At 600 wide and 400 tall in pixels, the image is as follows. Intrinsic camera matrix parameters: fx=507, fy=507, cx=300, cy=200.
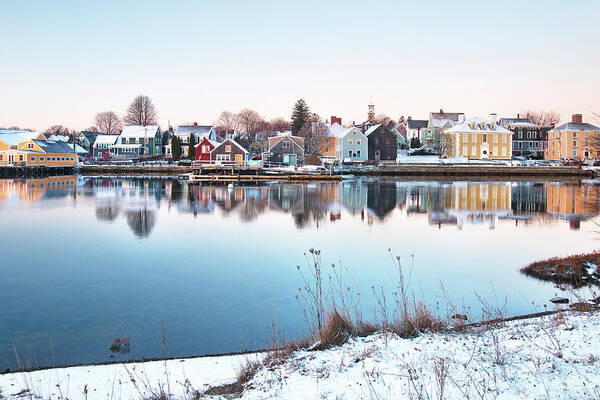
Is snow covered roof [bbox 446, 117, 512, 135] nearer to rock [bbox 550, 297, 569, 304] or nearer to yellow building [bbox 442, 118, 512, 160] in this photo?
yellow building [bbox 442, 118, 512, 160]

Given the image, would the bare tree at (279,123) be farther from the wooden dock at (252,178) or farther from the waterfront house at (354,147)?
the wooden dock at (252,178)

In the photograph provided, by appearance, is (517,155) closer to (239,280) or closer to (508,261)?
(508,261)

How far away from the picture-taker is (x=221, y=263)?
15.0 metres

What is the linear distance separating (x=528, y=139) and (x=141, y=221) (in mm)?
79546

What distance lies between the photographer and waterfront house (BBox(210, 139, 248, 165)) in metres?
71.6

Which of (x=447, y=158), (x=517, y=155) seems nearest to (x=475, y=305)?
(x=447, y=158)

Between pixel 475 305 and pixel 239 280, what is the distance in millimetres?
5667

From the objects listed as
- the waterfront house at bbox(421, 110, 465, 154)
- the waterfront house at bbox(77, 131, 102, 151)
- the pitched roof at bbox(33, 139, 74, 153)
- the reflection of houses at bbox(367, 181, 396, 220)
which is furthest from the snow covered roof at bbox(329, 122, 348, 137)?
the waterfront house at bbox(77, 131, 102, 151)

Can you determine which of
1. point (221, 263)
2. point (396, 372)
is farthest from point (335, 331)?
point (221, 263)

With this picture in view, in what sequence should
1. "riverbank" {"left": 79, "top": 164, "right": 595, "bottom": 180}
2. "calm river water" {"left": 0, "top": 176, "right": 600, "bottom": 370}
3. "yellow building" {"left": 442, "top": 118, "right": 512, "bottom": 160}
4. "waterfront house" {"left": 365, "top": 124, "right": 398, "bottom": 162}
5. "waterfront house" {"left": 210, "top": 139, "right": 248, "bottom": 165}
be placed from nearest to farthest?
"calm river water" {"left": 0, "top": 176, "right": 600, "bottom": 370}, "riverbank" {"left": 79, "top": 164, "right": 595, "bottom": 180}, "waterfront house" {"left": 210, "top": 139, "right": 248, "bottom": 165}, "yellow building" {"left": 442, "top": 118, "right": 512, "bottom": 160}, "waterfront house" {"left": 365, "top": 124, "right": 398, "bottom": 162}

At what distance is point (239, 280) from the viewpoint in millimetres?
12828

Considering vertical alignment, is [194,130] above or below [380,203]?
above

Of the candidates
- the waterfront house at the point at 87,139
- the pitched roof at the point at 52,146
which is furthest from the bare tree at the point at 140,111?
the pitched roof at the point at 52,146

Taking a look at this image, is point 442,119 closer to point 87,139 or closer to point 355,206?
point 355,206
